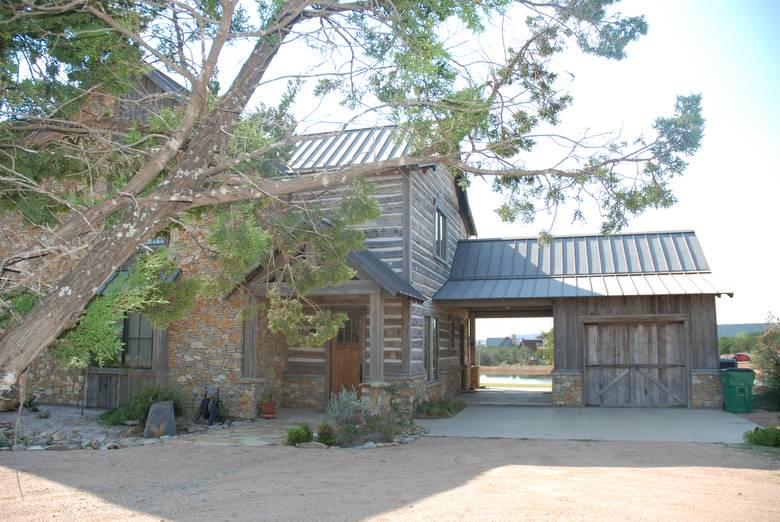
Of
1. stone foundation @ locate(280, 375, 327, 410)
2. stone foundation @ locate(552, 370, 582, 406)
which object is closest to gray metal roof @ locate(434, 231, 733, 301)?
stone foundation @ locate(552, 370, 582, 406)

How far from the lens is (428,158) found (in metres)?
6.65

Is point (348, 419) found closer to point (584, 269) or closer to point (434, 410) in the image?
point (434, 410)

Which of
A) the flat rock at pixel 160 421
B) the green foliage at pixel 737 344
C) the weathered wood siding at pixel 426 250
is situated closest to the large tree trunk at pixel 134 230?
the flat rock at pixel 160 421

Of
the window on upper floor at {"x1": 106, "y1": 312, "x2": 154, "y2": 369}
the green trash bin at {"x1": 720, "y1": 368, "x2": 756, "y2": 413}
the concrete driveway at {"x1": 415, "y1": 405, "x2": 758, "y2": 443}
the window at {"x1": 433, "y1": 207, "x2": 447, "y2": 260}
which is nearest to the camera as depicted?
the concrete driveway at {"x1": 415, "y1": 405, "x2": 758, "y2": 443}

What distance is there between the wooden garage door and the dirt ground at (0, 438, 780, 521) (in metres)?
6.27

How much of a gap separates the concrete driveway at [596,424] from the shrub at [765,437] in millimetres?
355

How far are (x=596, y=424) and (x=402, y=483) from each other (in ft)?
23.0

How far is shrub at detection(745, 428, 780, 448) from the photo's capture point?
1015cm

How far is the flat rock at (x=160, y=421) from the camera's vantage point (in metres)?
11.8

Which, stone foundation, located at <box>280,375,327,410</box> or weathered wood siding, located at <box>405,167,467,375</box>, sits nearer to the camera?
weathered wood siding, located at <box>405,167,467,375</box>

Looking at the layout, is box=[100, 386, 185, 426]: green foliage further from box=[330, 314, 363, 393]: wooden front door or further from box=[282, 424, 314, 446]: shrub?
box=[330, 314, 363, 393]: wooden front door

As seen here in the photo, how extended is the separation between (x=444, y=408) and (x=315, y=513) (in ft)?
29.5

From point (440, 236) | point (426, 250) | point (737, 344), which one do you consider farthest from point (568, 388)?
point (737, 344)

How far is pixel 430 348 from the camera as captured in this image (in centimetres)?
1645
